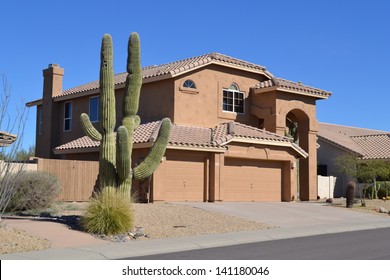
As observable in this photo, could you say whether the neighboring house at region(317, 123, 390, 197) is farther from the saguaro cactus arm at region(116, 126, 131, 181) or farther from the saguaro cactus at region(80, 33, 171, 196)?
the saguaro cactus arm at region(116, 126, 131, 181)

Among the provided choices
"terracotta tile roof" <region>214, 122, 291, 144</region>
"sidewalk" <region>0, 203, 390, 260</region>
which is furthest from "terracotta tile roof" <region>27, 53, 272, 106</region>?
"sidewalk" <region>0, 203, 390, 260</region>

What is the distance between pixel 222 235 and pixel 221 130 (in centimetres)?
1231

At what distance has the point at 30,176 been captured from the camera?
20875 mm

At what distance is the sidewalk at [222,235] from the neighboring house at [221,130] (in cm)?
245

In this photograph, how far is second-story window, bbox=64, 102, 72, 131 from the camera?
36.2 meters

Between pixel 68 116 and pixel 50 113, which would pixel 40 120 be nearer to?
pixel 50 113

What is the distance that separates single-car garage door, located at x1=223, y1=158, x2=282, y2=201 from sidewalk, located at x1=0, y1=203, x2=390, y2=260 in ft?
6.88

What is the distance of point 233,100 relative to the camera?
3216cm

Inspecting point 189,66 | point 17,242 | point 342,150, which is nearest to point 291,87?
point 189,66

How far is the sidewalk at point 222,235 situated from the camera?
13944mm

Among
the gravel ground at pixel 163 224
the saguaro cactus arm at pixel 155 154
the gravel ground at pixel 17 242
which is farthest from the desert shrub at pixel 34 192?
the gravel ground at pixel 17 242

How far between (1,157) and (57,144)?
21.5m

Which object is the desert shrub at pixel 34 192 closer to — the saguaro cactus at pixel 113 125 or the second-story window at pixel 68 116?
the saguaro cactus at pixel 113 125
